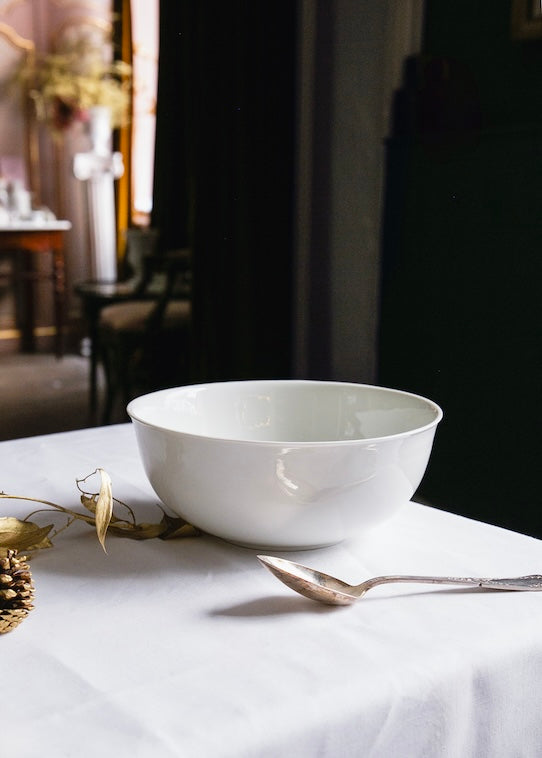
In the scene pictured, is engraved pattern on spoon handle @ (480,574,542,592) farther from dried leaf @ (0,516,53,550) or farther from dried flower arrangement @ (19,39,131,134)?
dried flower arrangement @ (19,39,131,134)

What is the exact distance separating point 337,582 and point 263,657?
76 mm

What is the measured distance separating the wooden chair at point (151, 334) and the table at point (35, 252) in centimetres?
102

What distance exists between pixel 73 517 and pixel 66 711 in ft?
0.75

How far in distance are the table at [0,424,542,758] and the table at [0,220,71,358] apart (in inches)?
145

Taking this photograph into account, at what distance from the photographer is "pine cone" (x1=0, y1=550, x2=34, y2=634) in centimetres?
38

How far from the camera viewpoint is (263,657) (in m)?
0.36

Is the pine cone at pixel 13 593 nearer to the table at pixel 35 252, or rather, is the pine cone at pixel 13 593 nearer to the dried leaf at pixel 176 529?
the dried leaf at pixel 176 529

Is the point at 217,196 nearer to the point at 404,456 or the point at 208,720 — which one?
the point at 404,456

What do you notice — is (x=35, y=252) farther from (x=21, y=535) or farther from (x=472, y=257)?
(x=21, y=535)

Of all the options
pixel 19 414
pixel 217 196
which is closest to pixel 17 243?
pixel 19 414

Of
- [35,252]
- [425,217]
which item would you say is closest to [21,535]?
[425,217]

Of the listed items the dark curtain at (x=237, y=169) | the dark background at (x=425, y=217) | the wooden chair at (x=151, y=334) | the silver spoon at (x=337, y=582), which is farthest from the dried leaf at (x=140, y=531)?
the wooden chair at (x=151, y=334)

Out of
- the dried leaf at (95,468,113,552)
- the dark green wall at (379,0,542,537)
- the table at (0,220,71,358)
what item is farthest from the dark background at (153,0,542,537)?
the dried leaf at (95,468,113,552)

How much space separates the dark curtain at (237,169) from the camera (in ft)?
8.04
